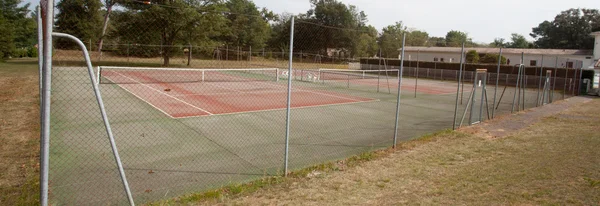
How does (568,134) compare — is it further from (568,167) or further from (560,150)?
(568,167)

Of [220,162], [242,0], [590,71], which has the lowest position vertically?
[220,162]

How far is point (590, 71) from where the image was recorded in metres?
29.1

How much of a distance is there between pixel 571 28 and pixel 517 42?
61.0ft

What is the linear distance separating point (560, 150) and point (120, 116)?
11746 millimetres

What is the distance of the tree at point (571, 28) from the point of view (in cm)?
6400

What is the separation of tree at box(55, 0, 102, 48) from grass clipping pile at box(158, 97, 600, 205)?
2.42 m

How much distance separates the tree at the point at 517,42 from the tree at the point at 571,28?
11.8 meters

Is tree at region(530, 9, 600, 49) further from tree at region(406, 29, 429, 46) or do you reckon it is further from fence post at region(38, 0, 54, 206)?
fence post at region(38, 0, 54, 206)

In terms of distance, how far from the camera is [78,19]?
4.53 m

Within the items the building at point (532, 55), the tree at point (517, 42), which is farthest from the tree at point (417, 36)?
the tree at point (517, 42)

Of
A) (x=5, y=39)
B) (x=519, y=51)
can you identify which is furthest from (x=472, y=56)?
(x=5, y=39)

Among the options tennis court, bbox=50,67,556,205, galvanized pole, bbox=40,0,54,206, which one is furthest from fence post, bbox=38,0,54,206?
tennis court, bbox=50,67,556,205

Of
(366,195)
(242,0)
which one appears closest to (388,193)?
(366,195)

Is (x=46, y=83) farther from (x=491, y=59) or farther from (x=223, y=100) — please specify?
(x=491, y=59)
